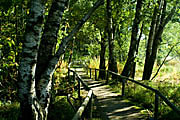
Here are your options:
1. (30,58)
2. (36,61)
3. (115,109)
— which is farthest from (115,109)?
(30,58)

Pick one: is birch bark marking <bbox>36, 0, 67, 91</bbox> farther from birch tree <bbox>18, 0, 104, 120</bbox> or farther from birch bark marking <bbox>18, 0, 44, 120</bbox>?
birch bark marking <bbox>18, 0, 44, 120</bbox>

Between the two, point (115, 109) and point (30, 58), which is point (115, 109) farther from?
point (30, 58)

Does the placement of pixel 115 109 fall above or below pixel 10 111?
above

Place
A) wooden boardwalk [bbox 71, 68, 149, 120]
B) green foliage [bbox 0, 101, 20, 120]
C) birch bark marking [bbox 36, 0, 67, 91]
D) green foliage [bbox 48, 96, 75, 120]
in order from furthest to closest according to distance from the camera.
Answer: green foliage [bbox 48, 96, 75, 120]
green foliage [bbox 0, 101, 20, 120]
wooden boardwalk [bbox 71, 68, 149, 120]
birch bark marking [bbox 36, 0, 67, 91]

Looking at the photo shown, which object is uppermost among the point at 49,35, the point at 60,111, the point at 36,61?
the point at 49,35

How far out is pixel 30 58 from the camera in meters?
3.39

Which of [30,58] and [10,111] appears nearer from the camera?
[30,58]

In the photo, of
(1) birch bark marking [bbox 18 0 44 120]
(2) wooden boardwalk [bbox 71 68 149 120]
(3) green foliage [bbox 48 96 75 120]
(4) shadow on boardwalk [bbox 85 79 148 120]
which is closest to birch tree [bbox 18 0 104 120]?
(1) birch bark marking [bbox 18 0 44 120]

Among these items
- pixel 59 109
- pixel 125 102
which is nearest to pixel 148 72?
pixel 125 102

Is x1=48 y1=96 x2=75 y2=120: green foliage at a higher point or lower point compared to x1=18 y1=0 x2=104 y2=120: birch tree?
lower

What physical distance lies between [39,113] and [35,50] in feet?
4.32

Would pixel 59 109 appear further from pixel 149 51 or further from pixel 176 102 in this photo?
pixel 149 51

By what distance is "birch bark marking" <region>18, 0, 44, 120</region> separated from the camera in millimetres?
3309

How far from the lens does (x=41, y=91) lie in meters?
4.02
